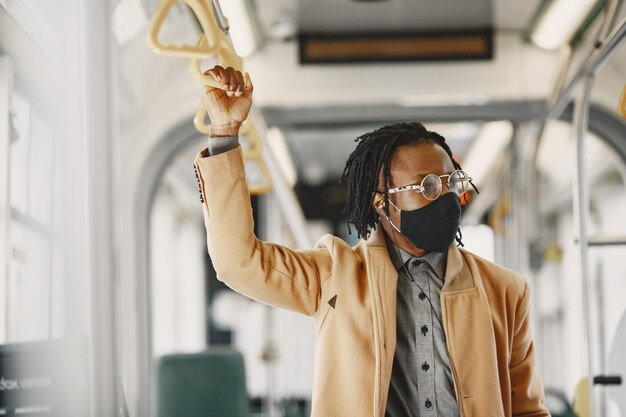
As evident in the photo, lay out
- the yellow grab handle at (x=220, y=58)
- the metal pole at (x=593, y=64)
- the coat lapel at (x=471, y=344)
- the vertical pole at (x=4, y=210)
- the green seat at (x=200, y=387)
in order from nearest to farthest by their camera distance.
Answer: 1. the yellow grab handle at (x=220, y=58)
2. the coat lapel at (x=471, y=344)
3. the vertical pole at (x=4, y=210)
4. the metal pole at (x=593, y=64)
5. the green seat at (x=200, y=387)

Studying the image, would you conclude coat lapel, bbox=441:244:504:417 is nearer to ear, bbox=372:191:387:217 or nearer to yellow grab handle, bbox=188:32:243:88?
ear, bbox=372:191:387:217

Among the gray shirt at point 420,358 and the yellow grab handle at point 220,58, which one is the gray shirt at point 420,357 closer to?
the gray shirt at point 420,358

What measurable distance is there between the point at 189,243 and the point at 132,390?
6845 millimetres

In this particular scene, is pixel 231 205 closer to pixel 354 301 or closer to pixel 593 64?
pixel 354 301

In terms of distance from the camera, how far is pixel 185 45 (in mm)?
1587

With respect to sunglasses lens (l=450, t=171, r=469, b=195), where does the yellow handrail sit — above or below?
above

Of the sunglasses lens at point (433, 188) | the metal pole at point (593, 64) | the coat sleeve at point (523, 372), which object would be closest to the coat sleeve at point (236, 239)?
the sunglasses lens at point (433, 188)

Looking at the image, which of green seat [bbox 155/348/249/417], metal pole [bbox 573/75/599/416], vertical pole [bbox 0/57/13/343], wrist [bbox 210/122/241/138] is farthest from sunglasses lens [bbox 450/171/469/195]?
green seat [bbox 155/348/249/417]

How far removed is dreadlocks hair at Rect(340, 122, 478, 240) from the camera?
77.7 inches

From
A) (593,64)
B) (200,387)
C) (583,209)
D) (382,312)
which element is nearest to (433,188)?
(382,312)

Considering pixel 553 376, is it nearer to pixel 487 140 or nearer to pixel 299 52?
pixel 487 140

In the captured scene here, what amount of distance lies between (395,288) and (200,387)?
6.80 ft

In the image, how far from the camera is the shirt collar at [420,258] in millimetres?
1943

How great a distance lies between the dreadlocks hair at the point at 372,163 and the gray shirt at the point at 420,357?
0.68 feet
